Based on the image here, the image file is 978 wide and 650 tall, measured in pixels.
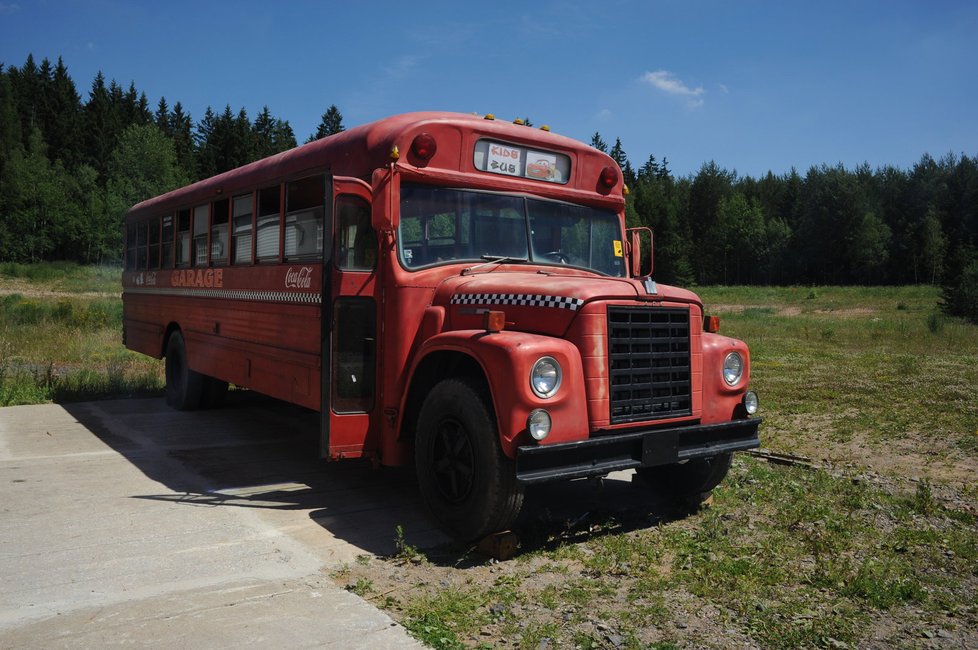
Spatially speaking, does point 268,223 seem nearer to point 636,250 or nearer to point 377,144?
point 377,144

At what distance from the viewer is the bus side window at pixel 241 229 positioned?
25.8 feet

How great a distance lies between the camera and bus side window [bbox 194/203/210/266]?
9055 mm

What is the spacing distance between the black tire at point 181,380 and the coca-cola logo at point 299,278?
12.0 ft

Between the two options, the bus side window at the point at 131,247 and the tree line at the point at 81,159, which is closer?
the bus side window at the point at 131,247

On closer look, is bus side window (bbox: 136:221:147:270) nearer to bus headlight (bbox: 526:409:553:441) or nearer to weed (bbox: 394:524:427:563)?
weed (bbox: 394:524:427:563)

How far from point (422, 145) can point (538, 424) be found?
2.37 m

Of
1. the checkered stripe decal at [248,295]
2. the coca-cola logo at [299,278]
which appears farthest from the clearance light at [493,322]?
the coca-cola logo at [299,278]

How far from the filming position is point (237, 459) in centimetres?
764

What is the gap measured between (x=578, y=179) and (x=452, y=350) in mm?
2158

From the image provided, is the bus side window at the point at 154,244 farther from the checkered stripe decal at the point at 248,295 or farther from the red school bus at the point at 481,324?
the red school bus at the point at 481,324

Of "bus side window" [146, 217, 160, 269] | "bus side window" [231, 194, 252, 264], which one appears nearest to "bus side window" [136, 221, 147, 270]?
"bus side window" [146, 217, 160, 269]

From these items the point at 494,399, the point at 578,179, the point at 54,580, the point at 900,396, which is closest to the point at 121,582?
the point at 54,580

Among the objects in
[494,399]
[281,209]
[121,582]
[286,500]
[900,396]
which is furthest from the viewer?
[900,396]

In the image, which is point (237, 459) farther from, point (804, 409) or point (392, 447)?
point (804, 409)
